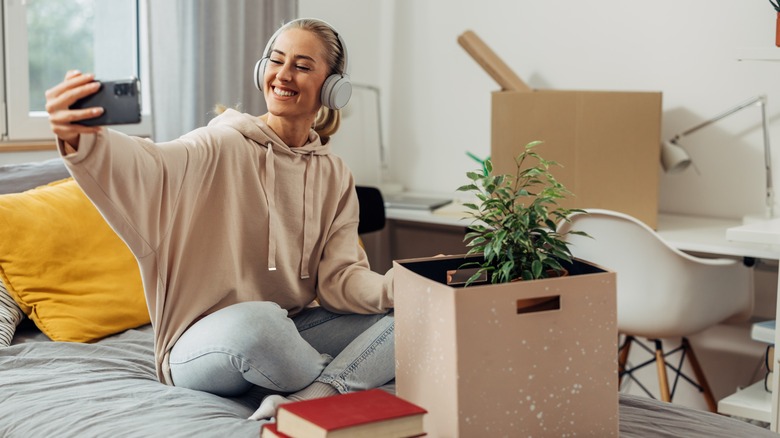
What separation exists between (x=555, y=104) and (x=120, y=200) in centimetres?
145

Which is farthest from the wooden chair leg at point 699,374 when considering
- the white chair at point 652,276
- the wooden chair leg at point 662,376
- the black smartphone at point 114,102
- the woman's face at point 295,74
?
the black smartphone at point 114,102

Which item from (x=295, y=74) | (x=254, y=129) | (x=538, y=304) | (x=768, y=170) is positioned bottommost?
(x=538, y=304)

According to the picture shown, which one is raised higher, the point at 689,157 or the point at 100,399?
the point at 689,157

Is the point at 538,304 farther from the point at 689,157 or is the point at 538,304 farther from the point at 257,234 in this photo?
the point at 689,157

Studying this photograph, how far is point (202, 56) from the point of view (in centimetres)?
259

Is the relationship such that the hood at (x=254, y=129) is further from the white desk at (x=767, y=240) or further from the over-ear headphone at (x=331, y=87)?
the white desk at (x=767, y=240)

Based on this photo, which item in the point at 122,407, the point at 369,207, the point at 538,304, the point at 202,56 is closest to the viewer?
the point at 538,304

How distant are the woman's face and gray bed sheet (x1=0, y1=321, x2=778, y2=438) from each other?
0.53 m

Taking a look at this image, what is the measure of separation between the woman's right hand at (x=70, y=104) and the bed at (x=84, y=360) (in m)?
0.43

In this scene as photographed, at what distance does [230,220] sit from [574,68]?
5.44 ft

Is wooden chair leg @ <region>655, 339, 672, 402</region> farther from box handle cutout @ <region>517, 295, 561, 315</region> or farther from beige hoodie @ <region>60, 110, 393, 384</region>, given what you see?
box handle cutout @ <region>517, 295, 561, 315</region>

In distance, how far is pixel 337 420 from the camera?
972mm

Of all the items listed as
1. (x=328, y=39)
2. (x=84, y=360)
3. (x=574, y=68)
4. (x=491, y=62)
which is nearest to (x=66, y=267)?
(x=84, y=360)

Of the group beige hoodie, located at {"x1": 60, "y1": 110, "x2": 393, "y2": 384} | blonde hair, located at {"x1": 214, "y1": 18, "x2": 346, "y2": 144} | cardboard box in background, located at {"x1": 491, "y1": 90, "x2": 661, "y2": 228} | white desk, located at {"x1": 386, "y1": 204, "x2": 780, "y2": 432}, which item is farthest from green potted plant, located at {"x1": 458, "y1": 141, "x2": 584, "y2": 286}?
cardboard box in background, located at {"x1": 491, "y1": 90, "x2": 661, "y2": 228}
